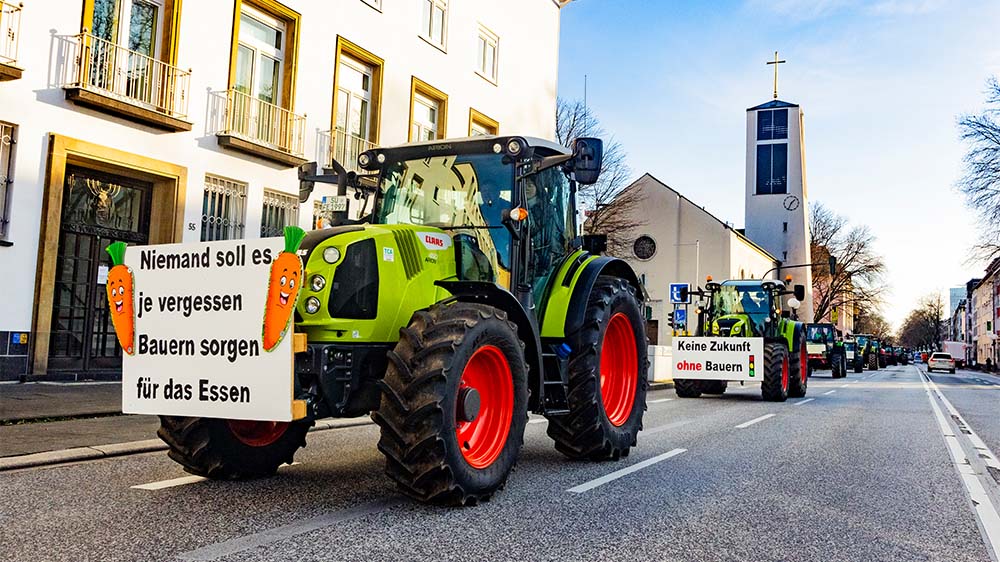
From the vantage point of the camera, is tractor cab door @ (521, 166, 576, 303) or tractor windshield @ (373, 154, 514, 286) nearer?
tractor windshield @ (373, 154, 514, 286)

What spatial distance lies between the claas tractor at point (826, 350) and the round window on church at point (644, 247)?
17333 mm

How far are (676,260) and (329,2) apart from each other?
41.3 metres

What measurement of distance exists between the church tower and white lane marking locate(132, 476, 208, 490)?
66.9m

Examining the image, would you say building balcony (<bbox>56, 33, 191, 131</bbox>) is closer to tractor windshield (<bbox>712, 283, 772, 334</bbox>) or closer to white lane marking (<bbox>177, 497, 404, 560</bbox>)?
white lane marking (<bbox>177, 497, 404, 560</bbox>)

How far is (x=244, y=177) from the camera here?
50.3 feet

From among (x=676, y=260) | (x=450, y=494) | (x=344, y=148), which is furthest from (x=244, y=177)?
(x=676, y=260)

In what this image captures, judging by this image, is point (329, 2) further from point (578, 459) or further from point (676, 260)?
point (676, 260)

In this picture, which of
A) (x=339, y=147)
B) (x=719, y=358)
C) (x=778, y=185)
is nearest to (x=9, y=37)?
(x=339, y=147)

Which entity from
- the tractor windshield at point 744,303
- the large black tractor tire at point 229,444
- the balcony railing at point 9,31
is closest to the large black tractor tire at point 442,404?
the large black tractor tire at point 229,444

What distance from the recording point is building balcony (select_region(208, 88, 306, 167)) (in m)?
14.7

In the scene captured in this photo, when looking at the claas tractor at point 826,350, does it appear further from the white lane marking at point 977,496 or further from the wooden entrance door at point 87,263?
the wooden entrance door at point 87,263

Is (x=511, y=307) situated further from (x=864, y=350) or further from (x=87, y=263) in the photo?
(x=864, y=350)

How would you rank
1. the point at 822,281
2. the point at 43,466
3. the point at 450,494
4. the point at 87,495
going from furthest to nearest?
the point at 822,281 → the point at 43,466 → the point at 87,495 → the point at 450,494

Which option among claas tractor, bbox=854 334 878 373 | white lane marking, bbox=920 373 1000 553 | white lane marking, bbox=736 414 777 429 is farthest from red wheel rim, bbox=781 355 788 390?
claas tractor, bbox=854 334 878 373
